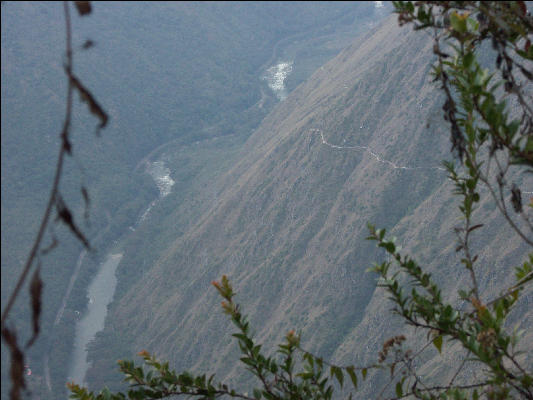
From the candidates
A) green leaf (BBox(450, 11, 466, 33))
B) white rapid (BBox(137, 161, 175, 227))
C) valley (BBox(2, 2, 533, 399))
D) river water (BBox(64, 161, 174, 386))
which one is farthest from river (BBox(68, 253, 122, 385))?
Result: green leaf (BBox(450, 11, 466, 33))

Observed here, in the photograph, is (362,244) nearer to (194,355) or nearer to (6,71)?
(194,355)

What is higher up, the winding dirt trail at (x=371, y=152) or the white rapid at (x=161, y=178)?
the white rapid at (x=161, y=178)

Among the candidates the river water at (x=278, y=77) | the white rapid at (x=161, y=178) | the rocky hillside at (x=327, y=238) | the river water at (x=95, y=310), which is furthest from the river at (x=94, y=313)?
the river water at (x=278, y=77)

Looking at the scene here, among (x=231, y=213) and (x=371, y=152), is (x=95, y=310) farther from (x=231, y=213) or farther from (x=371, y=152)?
(x=371, y=152)

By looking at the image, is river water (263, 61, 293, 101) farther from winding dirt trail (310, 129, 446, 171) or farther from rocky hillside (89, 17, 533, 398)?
winding dirt trail (310, 129, 446, 171)

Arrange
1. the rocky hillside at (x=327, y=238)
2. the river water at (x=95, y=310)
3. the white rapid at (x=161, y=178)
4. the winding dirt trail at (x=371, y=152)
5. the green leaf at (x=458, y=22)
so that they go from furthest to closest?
the white rapid at (x=161, y=178) → the river water at (x=95, y=310) → the winding dirt trail at (x=371, y=152) → the rocky hillside at (x=327, y=238) → the green leaf at (x=458, y=22)

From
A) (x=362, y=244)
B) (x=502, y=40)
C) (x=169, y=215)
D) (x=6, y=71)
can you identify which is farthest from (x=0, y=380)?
(x=169, y=215)

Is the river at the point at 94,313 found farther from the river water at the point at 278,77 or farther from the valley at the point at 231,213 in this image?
the river water at the point at 278,77
